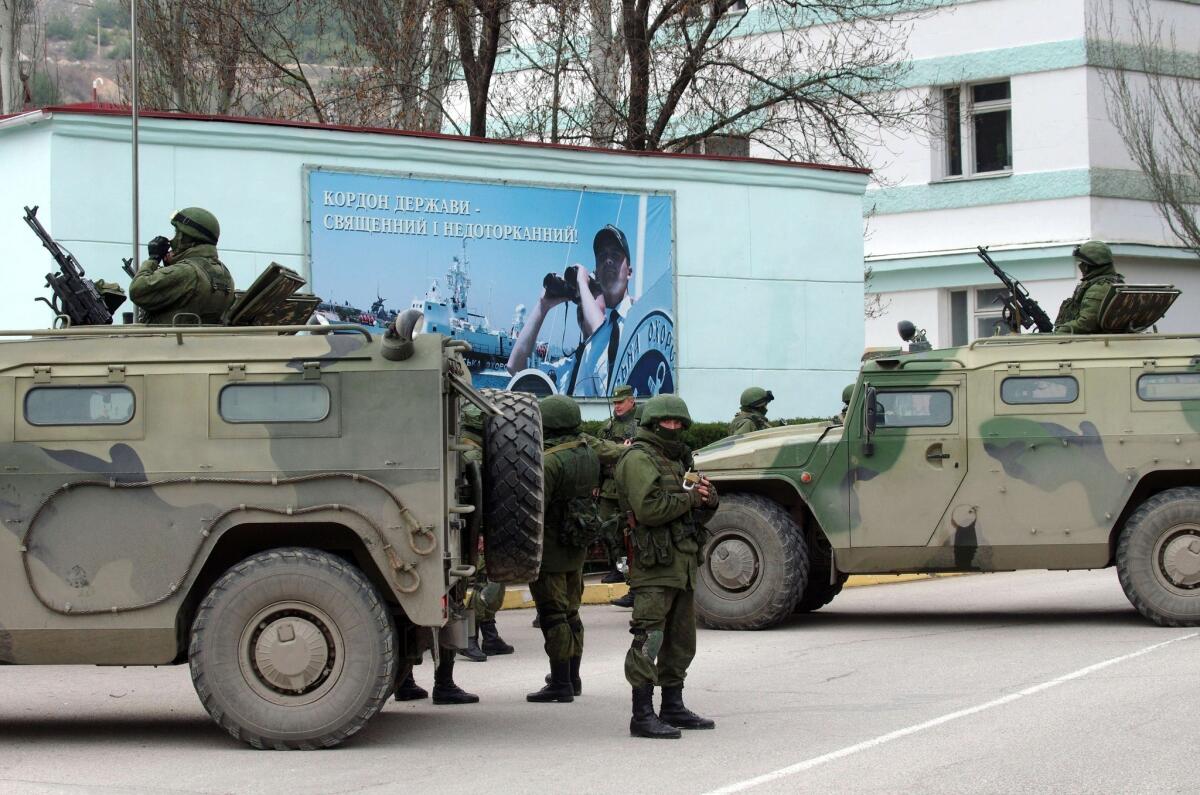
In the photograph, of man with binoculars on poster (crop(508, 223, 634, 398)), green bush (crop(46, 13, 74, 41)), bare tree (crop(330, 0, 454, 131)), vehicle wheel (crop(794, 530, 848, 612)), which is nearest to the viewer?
vehicle wheel (crop(794, 530, 848, 612))

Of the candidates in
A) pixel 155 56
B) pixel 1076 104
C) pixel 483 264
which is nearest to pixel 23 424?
pixel 483 264

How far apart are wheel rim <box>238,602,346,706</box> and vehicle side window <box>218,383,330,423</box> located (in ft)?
2.99

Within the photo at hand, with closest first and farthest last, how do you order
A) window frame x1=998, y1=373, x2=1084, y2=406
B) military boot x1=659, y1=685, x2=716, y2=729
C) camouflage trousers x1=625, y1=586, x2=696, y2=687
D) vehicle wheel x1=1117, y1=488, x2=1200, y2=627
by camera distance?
camouflage trousers x1=625, y1=586, x2=696, y2=687
military boot x1=659, y1=685, x2=716, y2=729
vehicle wheel x1=1117, y1=488, x2=1200, y2=627
window frame x1=998, y1=373, x2=1084, y2=406

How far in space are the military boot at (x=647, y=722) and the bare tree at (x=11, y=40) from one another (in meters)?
26.6

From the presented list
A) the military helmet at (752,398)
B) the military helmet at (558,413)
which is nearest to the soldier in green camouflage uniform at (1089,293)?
the military helmet at (752,398)

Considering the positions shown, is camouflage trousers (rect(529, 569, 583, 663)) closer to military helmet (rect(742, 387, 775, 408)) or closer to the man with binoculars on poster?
military helmet (rect(742, 387, 775, 408))

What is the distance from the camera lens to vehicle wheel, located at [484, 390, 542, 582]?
855 centimetres

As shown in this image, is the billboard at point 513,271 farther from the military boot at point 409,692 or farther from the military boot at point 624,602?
the military boot at point 409,692

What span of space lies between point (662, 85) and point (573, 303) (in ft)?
21.2

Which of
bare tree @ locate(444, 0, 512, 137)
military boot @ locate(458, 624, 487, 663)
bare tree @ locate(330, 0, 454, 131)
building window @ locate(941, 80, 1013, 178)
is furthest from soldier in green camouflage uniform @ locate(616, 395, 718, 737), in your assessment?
building window @ locate(941, 80, 1013, 178)

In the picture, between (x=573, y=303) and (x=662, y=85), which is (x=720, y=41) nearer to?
(x=662, y=85)

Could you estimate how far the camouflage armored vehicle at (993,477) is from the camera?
12.6 m

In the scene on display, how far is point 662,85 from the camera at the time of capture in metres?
22.8

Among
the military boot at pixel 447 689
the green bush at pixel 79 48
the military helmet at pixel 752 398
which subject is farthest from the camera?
the green bush at pixel 79 48
